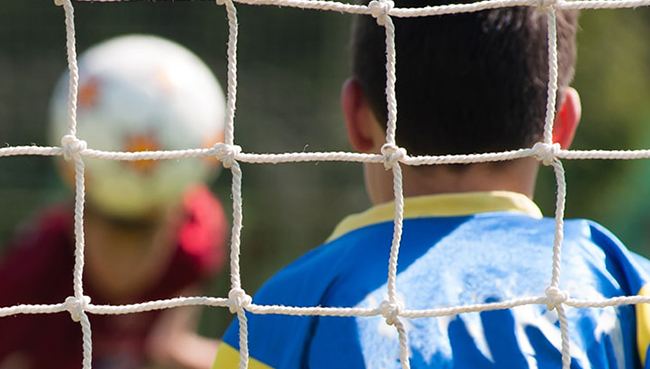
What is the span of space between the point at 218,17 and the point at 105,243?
177 centimetres

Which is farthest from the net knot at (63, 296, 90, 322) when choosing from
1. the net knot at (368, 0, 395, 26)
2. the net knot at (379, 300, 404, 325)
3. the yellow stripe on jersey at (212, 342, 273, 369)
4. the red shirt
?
the red shirt

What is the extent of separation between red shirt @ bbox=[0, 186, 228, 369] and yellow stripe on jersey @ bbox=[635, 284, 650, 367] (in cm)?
155

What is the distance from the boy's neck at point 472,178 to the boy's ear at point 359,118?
0.08 m

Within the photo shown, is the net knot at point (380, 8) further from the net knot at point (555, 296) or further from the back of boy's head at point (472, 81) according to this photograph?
the net knot at point (555, 296)

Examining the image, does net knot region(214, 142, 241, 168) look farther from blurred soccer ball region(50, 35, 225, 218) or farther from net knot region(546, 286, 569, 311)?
blurred soccer ball region(50, 35, 225, 218)

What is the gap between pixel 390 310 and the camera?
1.00 metres

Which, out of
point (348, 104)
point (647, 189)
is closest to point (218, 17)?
point (647, 189)

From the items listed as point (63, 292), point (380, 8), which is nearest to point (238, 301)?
point (380, 8)

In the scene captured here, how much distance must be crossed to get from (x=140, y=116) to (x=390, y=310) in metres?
1.24

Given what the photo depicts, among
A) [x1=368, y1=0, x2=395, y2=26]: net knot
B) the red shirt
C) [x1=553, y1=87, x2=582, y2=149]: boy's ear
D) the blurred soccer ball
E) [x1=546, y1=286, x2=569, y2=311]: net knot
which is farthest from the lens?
the red shirt

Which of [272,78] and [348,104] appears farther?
[272,78]

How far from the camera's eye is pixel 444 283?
3.35ft

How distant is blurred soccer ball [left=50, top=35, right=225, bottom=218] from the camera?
2.14 m

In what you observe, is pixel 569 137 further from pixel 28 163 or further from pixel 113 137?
pixel 28 163
